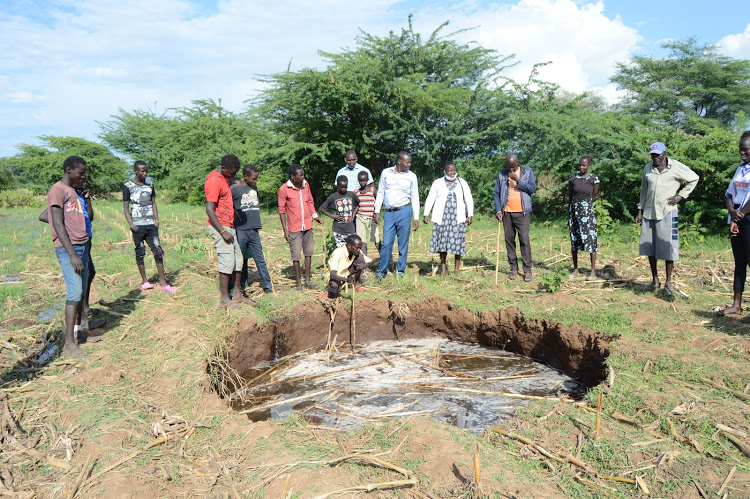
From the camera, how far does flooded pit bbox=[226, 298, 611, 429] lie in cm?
511

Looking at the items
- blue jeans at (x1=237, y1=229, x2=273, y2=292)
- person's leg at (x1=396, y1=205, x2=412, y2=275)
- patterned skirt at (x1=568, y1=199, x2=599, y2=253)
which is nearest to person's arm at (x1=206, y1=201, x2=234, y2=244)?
blue jeans at (x1=237, y1=229, x2=273, y2=292)

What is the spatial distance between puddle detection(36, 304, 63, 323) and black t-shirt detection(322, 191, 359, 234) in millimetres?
3911

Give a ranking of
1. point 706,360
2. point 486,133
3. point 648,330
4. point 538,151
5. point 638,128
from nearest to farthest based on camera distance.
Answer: point 706,360 → point 648,330 → point 638,128 → point 538,151 → point 486,133

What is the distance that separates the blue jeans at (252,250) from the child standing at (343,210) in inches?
46.5

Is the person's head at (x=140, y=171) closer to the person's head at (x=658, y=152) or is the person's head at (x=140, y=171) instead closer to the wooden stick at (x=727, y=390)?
the person's head at (x=658, y=152)

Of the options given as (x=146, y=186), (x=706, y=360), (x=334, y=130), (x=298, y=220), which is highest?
(x=334, y=130)

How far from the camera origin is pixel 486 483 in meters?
3.38

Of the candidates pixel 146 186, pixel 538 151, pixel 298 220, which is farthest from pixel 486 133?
pixel 146 186

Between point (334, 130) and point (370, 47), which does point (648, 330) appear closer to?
point (334, 130)

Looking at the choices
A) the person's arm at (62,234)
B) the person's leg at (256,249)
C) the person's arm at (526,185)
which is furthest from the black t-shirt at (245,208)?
the person's arm at (526,185)

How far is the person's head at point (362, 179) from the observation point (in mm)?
8062

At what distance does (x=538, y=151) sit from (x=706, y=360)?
9.64m

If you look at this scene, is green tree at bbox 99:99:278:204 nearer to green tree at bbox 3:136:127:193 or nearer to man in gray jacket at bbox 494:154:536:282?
green tree at bbox 3:136:127:193

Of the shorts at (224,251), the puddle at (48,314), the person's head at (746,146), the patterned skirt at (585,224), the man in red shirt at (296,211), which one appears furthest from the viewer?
the patterned skirt at (585,224)
